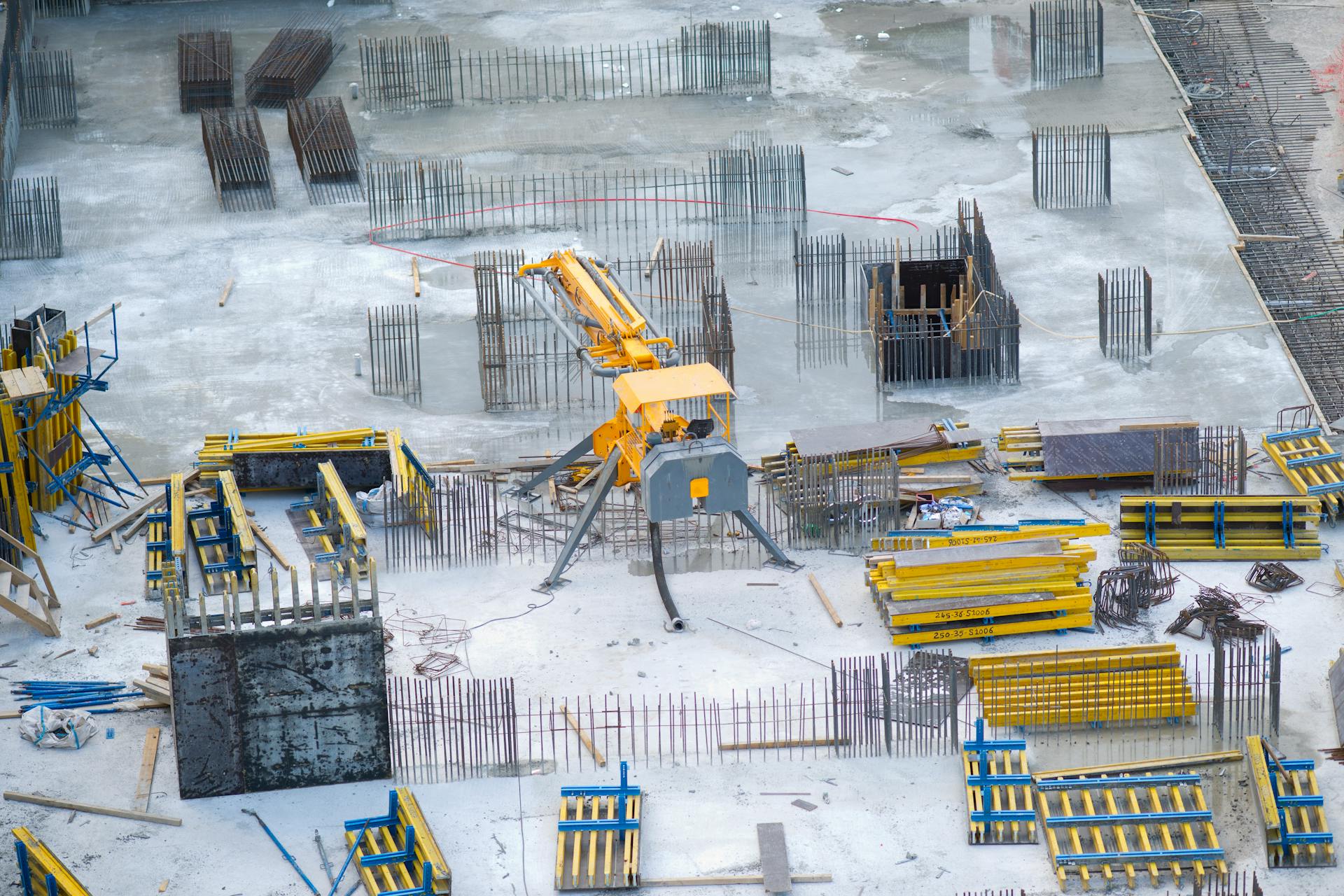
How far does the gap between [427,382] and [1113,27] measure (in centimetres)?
2429

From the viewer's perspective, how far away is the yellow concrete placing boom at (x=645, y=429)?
102 ft

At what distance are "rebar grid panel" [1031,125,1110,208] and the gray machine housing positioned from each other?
1725 cm

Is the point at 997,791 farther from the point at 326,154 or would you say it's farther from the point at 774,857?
the point at 326,154

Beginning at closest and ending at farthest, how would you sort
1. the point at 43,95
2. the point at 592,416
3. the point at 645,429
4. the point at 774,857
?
1. the point at 774,857
2. the point at 645,429
3. the point at 592,416
4. the point at 43,95

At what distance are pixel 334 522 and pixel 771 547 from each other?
6891mm

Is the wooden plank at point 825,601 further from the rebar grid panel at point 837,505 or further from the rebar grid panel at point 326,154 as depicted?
the rebar grid panel at point 326,154

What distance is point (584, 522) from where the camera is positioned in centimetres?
3262

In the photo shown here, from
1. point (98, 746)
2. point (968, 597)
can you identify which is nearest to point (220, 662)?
point (98, 746)

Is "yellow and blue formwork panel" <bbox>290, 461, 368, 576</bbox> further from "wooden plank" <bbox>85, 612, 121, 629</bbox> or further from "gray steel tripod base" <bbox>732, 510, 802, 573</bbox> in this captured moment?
"gray steel tripod base" <bbox>732, 510, 802, 573</bbox>

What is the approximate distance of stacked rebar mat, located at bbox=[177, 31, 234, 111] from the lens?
5238cm

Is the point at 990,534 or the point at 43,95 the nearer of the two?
the point at 990,534

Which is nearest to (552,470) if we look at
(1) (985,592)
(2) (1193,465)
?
(1) (985,592)

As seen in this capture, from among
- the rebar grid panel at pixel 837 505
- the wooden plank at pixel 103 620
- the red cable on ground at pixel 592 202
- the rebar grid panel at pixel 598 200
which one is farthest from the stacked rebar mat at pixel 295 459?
the rebar grid panel at pixel 598 200

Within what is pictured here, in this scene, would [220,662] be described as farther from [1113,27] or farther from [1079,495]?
[1113,27]
